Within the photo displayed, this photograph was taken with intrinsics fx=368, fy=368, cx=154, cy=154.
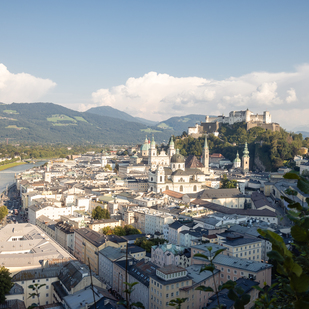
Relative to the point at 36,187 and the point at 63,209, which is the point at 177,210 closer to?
the point at 63,209

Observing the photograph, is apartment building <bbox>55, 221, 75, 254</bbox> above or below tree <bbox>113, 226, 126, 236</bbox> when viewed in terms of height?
below

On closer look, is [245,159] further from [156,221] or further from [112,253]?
[112,253]

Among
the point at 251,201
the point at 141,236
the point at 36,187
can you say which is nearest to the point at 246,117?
the point at 251,201

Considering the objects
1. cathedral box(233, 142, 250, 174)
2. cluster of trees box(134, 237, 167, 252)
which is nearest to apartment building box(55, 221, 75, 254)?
cluster of trees box(134, 237, 167, 252)

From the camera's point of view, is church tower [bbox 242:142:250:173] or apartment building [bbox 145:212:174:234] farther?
church tower [bbox 242:142:250:173]

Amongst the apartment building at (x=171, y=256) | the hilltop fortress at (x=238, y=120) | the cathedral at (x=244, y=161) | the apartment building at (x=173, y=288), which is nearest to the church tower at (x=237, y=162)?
the cathedral at (x=244, y=161)

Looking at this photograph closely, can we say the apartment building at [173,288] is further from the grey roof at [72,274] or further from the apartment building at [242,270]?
the grey roof at [72,274]

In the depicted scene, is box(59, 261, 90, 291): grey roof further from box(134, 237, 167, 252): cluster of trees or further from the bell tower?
the bell tower

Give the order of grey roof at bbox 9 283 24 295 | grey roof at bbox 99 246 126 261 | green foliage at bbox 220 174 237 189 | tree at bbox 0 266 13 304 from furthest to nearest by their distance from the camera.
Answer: green foliage at bbox 220 174 237 189
grey roof at bbox 99 246 126 261
grey roof at bbox 9 283 24 295
tree at bbox 0 266 13 304
